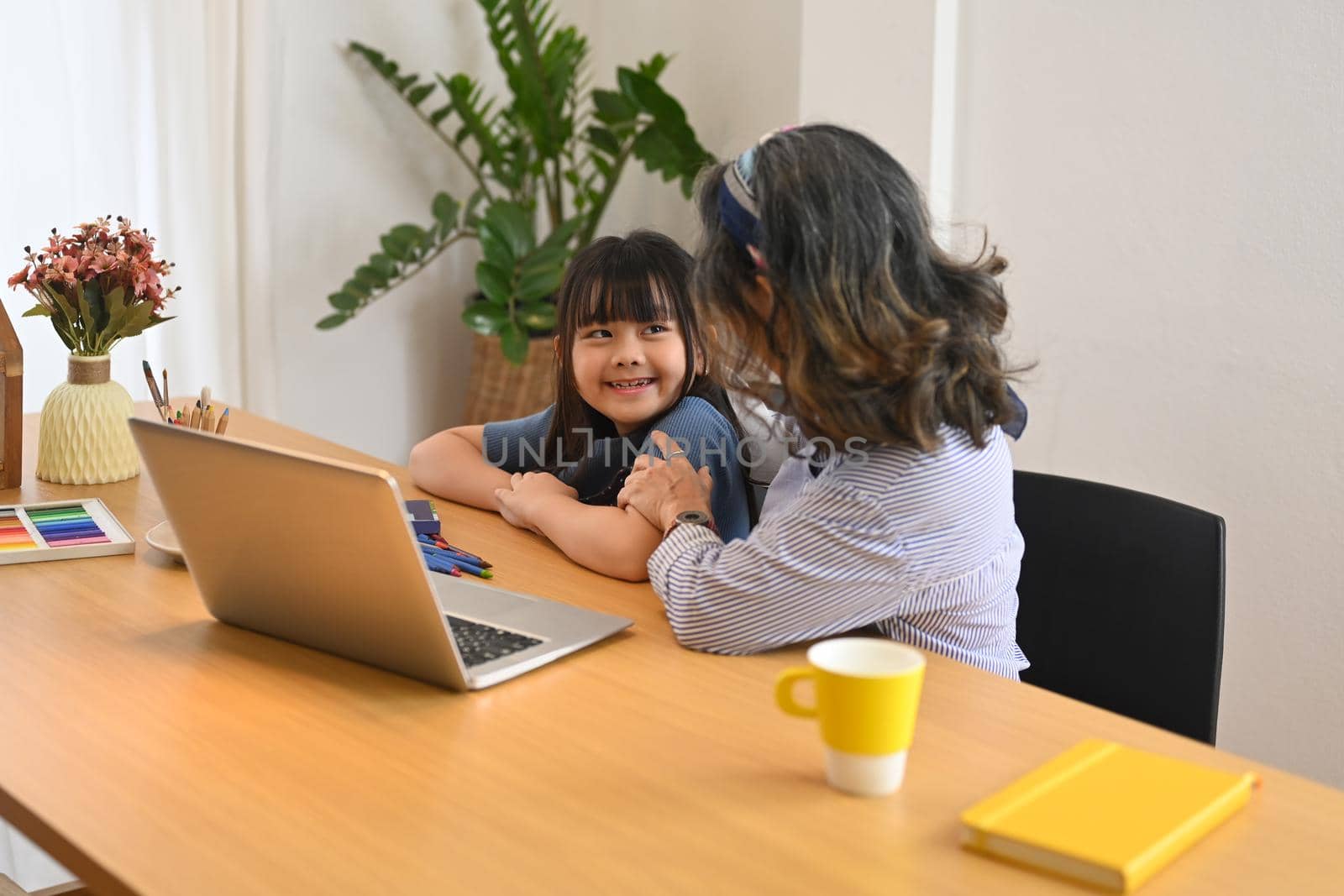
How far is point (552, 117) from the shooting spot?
3.43m

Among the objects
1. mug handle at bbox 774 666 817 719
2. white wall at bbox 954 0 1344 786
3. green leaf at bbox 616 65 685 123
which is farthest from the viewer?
green leaf at bbox 616 65 685 123

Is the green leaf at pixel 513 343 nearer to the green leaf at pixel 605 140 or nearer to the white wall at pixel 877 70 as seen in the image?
the green leaf at pixel 605 140

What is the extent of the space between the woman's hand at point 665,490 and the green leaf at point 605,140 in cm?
214

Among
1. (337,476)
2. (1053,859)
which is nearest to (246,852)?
(337,476)

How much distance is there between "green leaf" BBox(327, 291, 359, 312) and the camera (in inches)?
130

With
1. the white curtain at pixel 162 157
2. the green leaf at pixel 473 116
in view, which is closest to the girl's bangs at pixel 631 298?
the white curtain at pixel 162 157

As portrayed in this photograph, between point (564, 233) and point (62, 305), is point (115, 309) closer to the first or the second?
point (62, 305)

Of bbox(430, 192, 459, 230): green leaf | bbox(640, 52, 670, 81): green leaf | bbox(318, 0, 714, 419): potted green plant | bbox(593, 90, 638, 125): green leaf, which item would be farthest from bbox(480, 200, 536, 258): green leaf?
bbox(640, 52, 670, 81): green leaf

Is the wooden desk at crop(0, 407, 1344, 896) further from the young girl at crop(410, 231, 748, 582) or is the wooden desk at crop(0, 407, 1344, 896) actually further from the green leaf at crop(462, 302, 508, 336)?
the green leaf at crop(462, 302, 508, 336)

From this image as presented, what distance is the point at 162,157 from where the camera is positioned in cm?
308

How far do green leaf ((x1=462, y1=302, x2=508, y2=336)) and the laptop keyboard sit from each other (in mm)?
2193

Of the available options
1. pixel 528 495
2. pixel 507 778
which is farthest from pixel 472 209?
pixel 507 778

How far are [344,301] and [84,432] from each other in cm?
164

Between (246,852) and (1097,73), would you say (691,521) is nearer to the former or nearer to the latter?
(246,852)
